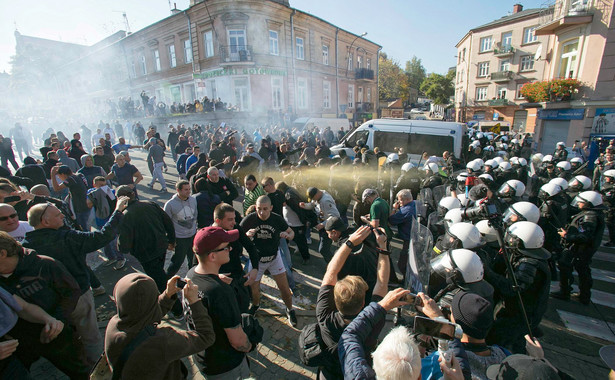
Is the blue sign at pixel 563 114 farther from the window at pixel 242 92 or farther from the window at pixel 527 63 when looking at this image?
the window at pixel 242 92

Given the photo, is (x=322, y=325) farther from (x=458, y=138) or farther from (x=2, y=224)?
(x=458, y=138)

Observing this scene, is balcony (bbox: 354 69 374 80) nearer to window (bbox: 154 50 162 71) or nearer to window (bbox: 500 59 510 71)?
window (bbox: 500 59 510 71)

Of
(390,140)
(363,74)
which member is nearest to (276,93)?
(363,74)

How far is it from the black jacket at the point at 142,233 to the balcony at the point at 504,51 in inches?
1430

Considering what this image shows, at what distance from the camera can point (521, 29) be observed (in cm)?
2808

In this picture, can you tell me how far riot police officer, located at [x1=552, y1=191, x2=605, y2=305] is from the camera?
4.12 meters

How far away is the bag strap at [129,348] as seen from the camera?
155 centimetres

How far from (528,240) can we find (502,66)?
35.5 m

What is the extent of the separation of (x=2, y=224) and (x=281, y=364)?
10.8ft

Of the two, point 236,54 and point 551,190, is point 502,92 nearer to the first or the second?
point 236,54

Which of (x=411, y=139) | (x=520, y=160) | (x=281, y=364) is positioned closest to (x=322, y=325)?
(x=281, y=364)

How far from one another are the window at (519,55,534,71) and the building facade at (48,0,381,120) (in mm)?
15194

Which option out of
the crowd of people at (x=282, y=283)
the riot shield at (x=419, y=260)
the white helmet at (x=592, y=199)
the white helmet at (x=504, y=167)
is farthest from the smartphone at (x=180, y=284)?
the white helmet at (x=504, y=167)

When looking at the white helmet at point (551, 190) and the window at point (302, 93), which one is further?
the window at point (302, 93)
